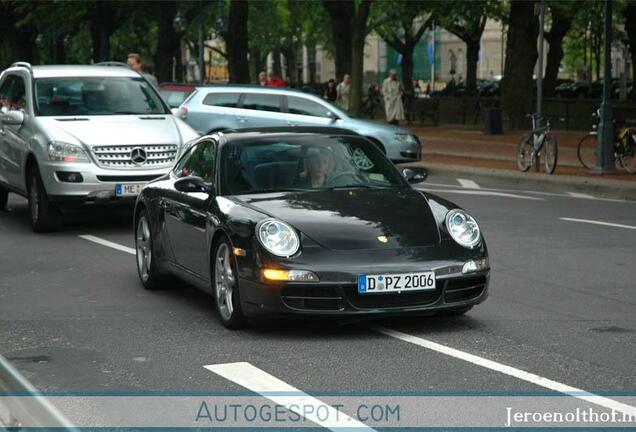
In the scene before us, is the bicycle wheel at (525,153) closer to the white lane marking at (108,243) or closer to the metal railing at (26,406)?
the white lane marking at (108,243)

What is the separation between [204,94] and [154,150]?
34.7ft

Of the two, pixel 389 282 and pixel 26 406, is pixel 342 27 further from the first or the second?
pixel 26 406

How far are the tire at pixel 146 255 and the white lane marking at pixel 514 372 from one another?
2357mm

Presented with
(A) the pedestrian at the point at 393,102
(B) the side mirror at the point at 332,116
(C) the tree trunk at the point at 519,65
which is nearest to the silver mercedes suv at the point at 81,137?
(B) the side mirror at the point at 332,116

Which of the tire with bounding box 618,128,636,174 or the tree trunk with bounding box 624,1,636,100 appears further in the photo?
the tree trunk with bounding box 624,1,636,100

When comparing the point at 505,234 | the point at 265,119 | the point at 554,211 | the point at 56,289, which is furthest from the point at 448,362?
the point at 265,119

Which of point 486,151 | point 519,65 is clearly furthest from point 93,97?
point 519,65

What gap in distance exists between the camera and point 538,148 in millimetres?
22734

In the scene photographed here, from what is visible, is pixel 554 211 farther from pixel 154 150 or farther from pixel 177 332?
pixel 177 332

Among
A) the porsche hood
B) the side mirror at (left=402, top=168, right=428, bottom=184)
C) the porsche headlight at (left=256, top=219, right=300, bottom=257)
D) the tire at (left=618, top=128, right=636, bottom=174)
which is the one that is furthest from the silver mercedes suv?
the tire at (left=618, top=128, right=636, bottom=174)

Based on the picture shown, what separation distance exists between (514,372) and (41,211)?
8.41 meters

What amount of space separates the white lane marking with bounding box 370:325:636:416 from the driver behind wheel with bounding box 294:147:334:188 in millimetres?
1190

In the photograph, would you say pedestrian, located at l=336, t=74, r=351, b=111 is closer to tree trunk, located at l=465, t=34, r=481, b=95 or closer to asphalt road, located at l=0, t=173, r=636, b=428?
tree trunk, located at l=465, t=34, r=481, b=95

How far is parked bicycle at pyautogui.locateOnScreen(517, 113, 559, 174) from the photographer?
2244cm
